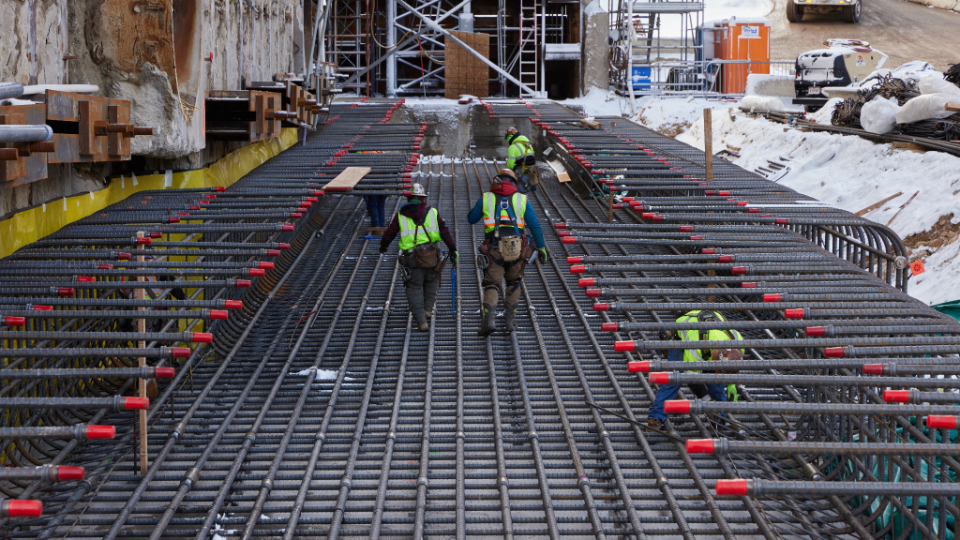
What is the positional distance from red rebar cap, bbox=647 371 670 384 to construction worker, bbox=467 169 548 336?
14.0 feet

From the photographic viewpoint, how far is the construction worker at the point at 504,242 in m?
9.35

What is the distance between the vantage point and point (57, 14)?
28.8 feet

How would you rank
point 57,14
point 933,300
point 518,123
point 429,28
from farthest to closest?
point 429,28
point 518,123
point 933,300
point 57,14

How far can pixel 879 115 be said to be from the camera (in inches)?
786

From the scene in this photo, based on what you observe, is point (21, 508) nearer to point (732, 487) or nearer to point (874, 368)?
point (732, 487)

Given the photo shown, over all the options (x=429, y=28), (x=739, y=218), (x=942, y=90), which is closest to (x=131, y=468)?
(x=739, y=218)

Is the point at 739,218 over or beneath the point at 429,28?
beneath

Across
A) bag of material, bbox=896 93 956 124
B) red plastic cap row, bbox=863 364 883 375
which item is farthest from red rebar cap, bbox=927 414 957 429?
bag of material, bbox=896 93 956 124

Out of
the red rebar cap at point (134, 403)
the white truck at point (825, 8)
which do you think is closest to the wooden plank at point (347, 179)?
the red rebar cap at point (134, 403)

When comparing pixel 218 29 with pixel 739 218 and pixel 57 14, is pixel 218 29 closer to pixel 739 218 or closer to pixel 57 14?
pixel 57 14

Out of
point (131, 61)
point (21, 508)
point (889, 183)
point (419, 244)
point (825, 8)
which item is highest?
point (825, 8)

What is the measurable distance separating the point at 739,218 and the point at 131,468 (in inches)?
258

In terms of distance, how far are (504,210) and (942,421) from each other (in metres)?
5.48

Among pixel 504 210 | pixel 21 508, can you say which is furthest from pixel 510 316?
pixel 21 508
